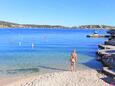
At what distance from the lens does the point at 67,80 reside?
2164cm

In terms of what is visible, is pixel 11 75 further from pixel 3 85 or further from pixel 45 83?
pixel 45 83

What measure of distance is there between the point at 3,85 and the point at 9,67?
1101 cm

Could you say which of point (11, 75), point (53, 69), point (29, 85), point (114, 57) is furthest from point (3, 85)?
point (114, 57)

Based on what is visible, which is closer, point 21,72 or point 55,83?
point 55,83

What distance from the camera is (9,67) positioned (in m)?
34.5

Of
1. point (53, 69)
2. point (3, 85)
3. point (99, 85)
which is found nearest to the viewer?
point (99, 85)

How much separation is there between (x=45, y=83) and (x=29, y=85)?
104 cm

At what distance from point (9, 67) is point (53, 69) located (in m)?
5.11

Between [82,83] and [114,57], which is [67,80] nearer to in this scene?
[82,83]

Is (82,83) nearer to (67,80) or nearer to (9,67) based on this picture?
(67,80)

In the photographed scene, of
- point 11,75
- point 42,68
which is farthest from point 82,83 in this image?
point 42,68

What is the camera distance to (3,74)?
1174 inches

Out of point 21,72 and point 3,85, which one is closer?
point 3,85

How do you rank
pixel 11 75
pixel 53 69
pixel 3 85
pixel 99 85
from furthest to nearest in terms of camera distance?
1. pixel 53 69
2. pixel 11 75
3. pixel 3 85
4. pixel 99 85
